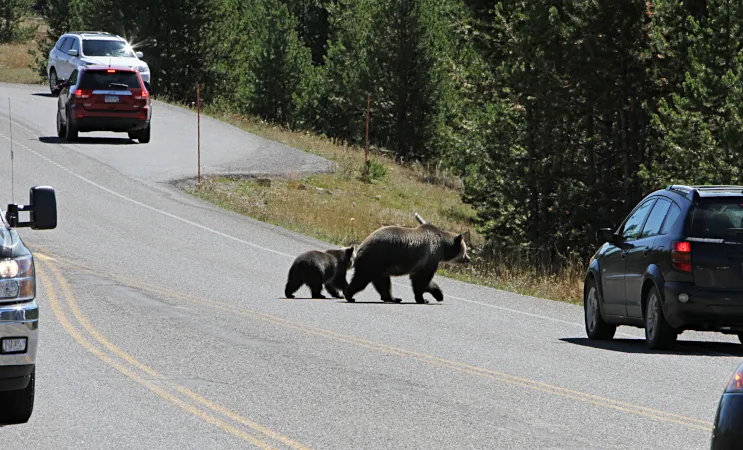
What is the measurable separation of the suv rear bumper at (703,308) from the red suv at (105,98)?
81.9ft

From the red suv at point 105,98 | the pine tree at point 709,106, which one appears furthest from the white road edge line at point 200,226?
the pine tree at point 709,106

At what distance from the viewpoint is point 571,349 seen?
45.1ft

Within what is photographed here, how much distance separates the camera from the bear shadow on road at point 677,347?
13625 millimetres

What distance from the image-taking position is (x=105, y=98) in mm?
35781

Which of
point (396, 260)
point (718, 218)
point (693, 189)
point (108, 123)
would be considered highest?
point (693, 189)

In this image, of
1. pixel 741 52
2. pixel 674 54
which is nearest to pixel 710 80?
pixel 741 52

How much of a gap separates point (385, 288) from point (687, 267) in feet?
18.9

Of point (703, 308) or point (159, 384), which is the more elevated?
point (703, 308)

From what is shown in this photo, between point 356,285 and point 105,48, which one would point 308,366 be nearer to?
point 356,285

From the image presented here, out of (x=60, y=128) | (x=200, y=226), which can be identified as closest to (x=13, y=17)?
(x=60, y=128)

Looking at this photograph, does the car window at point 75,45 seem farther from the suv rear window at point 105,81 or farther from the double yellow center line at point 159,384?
the double yellow center line at point 159,384

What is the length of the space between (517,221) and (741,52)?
10.4 m

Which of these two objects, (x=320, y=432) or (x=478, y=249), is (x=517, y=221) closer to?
(x=478, y=249)

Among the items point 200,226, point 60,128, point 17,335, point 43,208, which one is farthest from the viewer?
point 60,128
